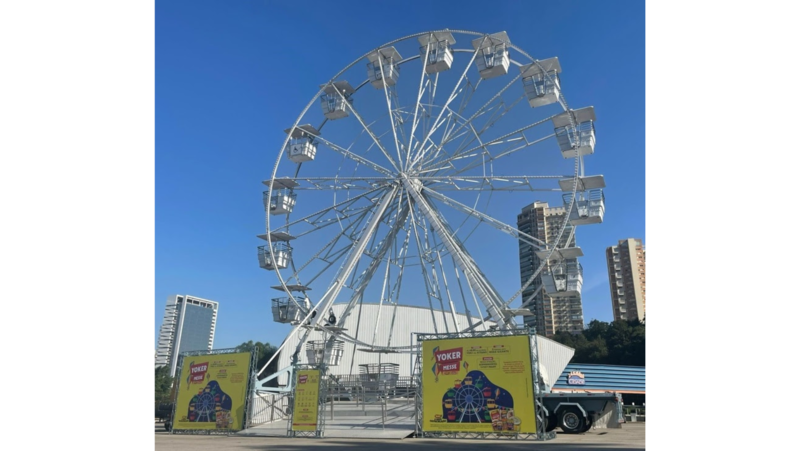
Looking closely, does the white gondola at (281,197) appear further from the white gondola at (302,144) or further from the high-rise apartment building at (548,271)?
the high-rise apartment building at (548,271)

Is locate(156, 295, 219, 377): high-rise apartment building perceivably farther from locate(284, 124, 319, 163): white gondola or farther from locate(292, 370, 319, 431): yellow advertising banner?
locate(292, 370, 319, 431): yellow advertising banner

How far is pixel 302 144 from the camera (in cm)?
2336

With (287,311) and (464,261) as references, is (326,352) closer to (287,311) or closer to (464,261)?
(287,311)

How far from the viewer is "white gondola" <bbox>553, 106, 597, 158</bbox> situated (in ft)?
65.9

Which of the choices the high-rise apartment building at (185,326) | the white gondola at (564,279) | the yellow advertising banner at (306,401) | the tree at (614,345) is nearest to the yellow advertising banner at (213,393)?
the yellow advertising banner at (306,401)

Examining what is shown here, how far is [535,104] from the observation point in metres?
21.4

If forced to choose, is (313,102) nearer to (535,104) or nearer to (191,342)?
(535,104)

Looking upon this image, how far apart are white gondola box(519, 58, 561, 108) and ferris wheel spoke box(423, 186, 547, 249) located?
4.79 m

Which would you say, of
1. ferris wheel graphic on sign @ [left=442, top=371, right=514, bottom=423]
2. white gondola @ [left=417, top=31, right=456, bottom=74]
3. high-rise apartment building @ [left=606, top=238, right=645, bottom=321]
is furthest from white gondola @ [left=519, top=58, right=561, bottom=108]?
high-rise apartment building @ [left=606, top=238, right=645, bottom=321]

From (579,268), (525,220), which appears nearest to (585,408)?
(579,268)

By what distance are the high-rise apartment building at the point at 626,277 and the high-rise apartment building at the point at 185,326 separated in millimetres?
75944

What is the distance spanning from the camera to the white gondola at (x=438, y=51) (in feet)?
74.0

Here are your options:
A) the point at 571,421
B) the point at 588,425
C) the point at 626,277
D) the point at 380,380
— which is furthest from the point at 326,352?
the point at 626,277
